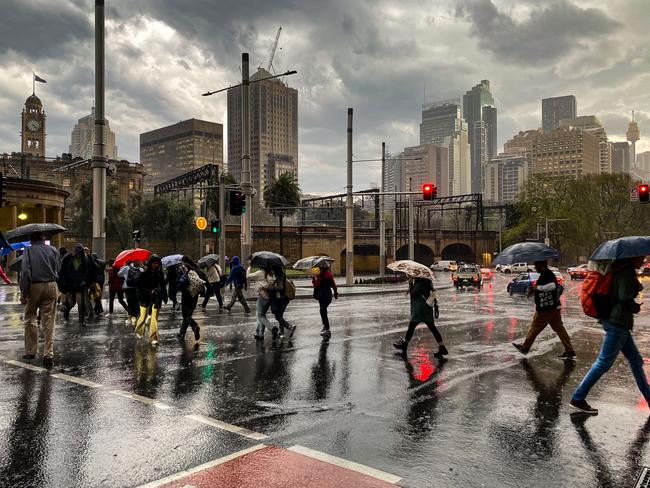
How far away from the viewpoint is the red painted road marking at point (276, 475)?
3990 millimetres

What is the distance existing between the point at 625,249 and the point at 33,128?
132063mm

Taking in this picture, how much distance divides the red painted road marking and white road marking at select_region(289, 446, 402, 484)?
0.16ft

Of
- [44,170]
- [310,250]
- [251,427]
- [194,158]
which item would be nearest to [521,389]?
[251,427]

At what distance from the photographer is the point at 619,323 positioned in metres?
5.79

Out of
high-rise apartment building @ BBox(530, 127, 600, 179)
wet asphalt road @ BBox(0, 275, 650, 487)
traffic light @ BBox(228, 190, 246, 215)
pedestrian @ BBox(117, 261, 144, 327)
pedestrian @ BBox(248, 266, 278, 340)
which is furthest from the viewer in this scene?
high-rise apartment building @ BBox(530, 127, 600, 179)

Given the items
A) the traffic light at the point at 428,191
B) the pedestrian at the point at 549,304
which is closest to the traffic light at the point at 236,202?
the traffic light at the point at 428,191

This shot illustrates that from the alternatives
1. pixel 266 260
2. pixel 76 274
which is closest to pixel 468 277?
pixel 266 260

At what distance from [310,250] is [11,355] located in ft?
189

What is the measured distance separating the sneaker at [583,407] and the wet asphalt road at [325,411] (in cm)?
12

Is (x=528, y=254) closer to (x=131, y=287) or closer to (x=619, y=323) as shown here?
(x=619, y=323)

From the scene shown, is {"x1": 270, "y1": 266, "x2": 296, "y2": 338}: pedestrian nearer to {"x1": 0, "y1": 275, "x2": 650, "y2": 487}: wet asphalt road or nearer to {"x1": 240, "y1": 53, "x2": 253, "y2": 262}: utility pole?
{"x1": 0, "y1": 275, "x2": 650, "y2": 487}: wet asphalt road

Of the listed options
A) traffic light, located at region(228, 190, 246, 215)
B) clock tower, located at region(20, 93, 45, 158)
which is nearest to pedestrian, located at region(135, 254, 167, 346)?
traffic light, located at region(228, 190, 246, 215)

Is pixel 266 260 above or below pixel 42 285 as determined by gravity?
above

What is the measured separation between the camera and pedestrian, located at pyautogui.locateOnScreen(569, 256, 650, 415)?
580 centimetres
